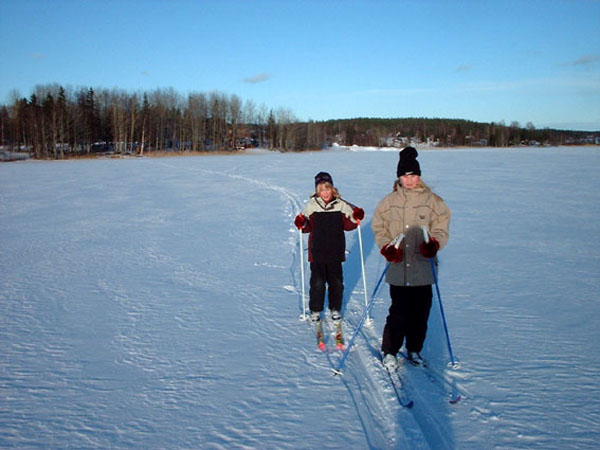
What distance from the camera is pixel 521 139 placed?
121 metres

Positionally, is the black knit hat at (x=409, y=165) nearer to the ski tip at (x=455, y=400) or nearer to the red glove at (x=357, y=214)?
the red glove at (x=357, y=214)

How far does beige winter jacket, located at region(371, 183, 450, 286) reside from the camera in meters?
3.32

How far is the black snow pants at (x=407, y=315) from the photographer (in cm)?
343

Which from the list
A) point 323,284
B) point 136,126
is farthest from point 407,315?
point 136,126

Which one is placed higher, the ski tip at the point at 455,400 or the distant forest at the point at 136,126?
the distant forest at the point at 136,126

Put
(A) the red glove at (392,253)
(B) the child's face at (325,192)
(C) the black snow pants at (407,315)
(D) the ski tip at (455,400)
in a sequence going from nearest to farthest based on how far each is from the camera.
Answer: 1. (D) the ski tip at (455,400)
2. (A) the red glove at (392,253)
3. (C) the black snow pants at (407,315)
4. (B) the child's face at (325,192)

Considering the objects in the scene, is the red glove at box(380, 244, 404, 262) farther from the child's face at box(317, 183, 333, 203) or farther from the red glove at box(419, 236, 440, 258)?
the child's face at box(317, 183, 333, 203)

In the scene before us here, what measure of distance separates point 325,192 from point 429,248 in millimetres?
1210

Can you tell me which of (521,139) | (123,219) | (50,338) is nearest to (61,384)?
(50,338)

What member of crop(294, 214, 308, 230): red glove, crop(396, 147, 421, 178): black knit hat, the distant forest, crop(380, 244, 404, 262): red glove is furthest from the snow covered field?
the distant forest

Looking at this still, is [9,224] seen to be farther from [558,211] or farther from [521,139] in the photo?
[521,139]

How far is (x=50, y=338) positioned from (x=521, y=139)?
13449 centimetres

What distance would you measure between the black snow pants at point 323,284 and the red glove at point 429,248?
1130mm

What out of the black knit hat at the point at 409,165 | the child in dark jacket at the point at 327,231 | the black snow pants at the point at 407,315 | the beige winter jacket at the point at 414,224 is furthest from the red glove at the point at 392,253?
the child in dark jacket at the point at 327,231
